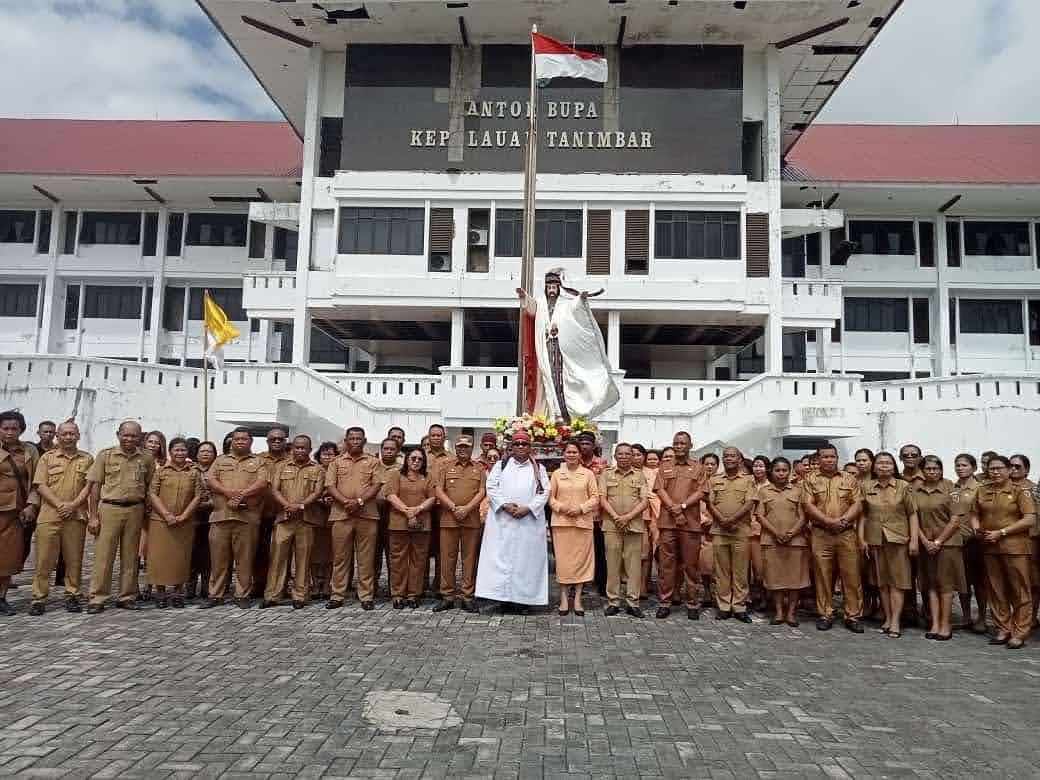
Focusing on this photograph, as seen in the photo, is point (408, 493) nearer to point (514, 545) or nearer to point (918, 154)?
point (514, 545)

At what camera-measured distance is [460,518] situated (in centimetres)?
732

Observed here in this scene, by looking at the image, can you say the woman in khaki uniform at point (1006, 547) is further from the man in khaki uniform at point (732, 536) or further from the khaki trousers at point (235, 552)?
the khaki trousers at point (235, 552)

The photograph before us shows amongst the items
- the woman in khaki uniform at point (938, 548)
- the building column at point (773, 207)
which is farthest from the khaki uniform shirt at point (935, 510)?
the building column at point (773, 207)

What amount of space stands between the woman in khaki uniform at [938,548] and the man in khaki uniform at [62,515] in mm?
7483

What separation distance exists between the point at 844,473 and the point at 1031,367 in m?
25.2

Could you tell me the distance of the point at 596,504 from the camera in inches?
289

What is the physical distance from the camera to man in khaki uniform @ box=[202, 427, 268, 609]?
7227mm

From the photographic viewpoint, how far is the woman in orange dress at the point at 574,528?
23.9ft

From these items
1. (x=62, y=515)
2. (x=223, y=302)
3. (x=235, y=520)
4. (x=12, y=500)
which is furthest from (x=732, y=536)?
(x=223, y=302)

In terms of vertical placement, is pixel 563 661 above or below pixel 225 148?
below

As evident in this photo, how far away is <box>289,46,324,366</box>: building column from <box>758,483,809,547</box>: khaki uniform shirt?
15.4 metres

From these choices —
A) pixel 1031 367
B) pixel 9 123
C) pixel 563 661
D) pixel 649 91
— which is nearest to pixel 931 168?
pixel 1031 367

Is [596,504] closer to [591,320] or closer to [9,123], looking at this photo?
[591,320]

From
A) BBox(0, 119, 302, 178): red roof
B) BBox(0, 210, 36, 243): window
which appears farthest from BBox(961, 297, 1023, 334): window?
BBox(0, 210, 36, 243): window
